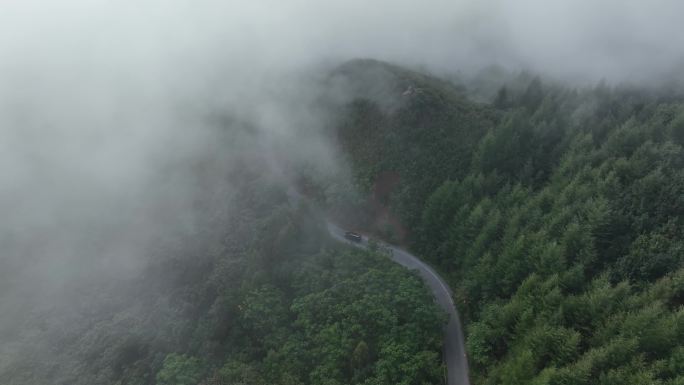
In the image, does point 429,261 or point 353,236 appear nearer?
point 429,261

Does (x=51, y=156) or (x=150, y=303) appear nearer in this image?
Answer: (x=150, y=303)

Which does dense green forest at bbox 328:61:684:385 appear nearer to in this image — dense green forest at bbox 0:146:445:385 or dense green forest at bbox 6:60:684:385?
dense green forest at bbox 6:60:684:385

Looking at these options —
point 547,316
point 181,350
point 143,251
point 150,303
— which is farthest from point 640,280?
point 143,251

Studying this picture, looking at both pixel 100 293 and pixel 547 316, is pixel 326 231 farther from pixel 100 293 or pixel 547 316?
pixel 100 293

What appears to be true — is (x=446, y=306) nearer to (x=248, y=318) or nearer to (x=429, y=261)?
(x=429, y=261)

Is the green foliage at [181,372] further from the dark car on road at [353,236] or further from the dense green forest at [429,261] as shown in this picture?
the dark car on road at [353,236]

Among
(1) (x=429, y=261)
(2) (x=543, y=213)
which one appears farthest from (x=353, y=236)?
(2) (x=543, y=213)
